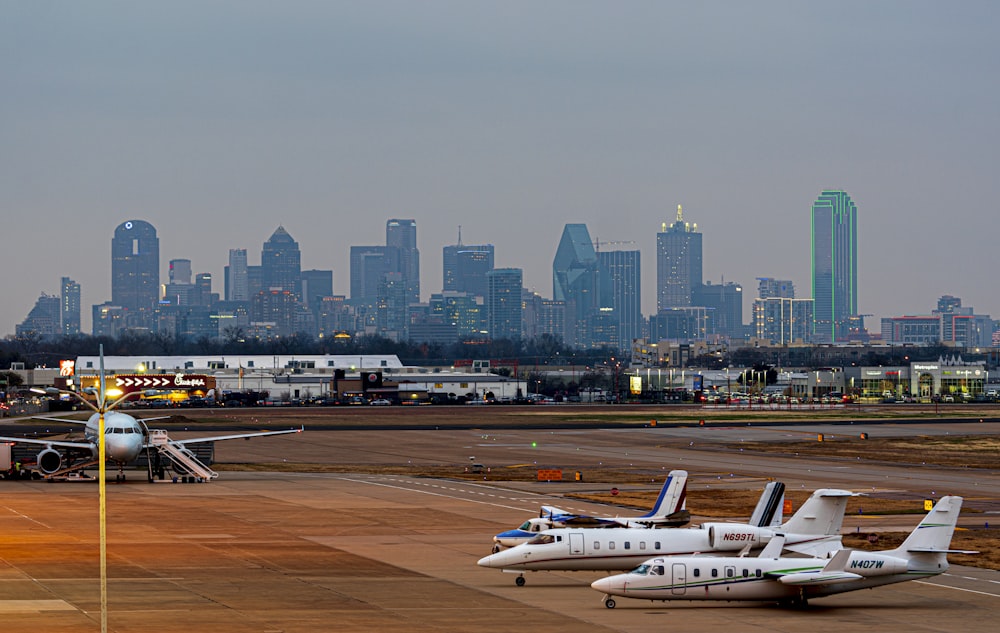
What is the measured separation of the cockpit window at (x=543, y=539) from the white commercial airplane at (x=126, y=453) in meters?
46.3

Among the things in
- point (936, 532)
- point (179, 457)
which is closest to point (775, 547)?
point (936, 532)

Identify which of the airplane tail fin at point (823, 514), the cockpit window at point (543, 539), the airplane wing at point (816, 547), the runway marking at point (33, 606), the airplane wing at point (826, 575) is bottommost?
the runway marking at point (33, 606)

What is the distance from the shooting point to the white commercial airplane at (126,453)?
89.4 m

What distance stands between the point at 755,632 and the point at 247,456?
3238 inches

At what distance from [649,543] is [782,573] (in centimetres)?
526

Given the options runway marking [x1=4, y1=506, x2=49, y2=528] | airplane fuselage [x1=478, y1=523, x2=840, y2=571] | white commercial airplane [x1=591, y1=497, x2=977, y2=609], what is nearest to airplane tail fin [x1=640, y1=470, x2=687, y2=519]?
airplane fuselage [x1=478, y1=523, x2=840, y2=571]

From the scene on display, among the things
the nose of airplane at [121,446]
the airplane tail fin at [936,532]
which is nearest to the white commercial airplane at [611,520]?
the airplane tail fin at [936,532]

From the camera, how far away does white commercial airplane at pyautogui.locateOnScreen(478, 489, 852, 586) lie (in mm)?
49344

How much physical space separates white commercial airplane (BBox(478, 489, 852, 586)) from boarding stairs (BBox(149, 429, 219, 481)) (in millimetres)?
47353

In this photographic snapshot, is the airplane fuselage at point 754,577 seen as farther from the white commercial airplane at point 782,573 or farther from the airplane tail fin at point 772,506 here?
the airplane tail fin at point 772,506

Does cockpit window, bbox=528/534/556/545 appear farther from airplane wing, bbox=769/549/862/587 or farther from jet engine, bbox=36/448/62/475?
→ jet engine, bbox=36/448/62/475

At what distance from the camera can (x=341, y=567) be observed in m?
55.2

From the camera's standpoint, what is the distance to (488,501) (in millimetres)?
81375

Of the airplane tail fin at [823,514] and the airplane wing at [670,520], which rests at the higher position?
the airplane tail fin at [823,514]
